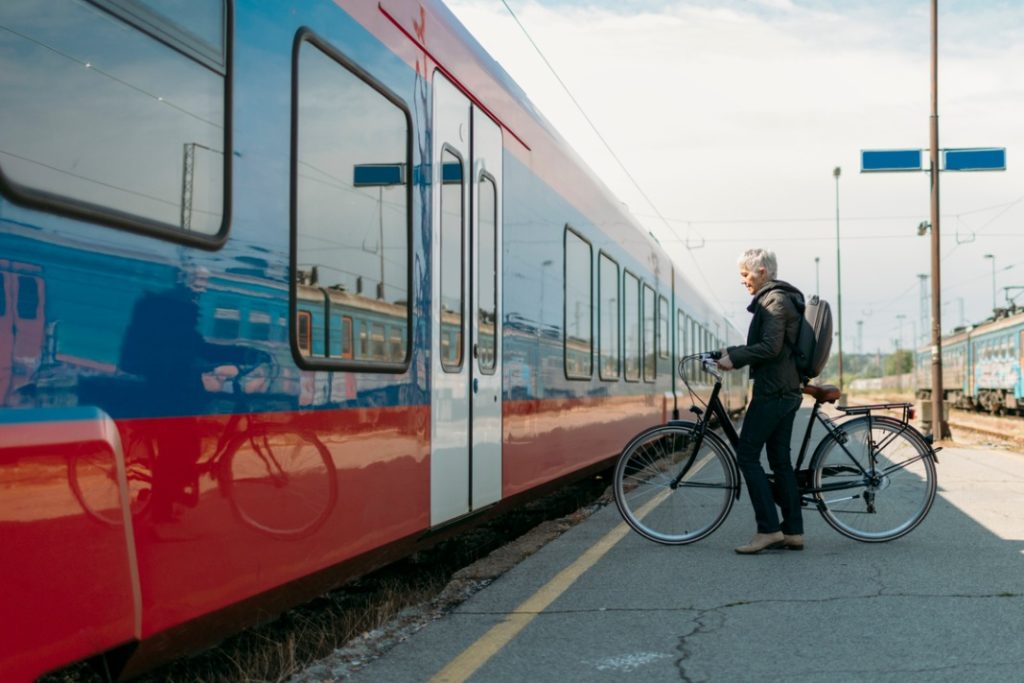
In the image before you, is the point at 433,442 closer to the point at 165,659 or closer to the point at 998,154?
the point at 165,659

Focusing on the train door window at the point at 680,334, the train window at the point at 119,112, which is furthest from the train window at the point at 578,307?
the train door window at the point at 680,334

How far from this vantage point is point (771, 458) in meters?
7.04

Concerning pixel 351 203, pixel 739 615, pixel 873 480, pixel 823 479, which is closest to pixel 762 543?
pixel 823 479

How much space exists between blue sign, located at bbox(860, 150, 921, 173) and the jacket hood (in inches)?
513

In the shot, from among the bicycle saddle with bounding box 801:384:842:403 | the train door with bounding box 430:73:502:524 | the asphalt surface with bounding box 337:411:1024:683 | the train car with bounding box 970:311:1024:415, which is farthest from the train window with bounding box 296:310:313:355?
the train car with bounding box 970:311:1024:415

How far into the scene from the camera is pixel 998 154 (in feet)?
61.9

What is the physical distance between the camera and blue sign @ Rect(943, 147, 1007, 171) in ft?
62.4

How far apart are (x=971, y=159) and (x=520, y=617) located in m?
16.6

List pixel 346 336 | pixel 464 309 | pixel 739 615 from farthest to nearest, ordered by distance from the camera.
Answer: pixel 464 309, pixel 739 615, pixel 346 336

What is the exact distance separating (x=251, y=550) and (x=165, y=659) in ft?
1.51

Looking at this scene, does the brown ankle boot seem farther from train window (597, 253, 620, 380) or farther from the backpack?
train window (597, 253, 620, 380)

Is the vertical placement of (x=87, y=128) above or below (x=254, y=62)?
below

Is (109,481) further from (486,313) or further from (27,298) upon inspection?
(486,313)

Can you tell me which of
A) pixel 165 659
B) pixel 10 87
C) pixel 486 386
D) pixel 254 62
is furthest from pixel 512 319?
pixel 10 87
